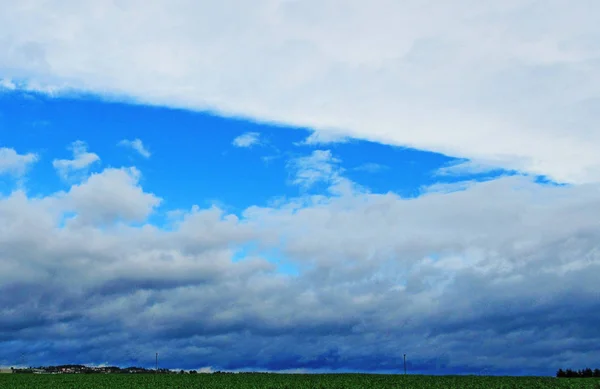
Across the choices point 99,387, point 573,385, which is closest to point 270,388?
point 99,387

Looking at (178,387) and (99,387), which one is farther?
(178,387)

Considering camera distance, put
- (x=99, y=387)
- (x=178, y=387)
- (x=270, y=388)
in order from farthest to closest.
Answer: (x=178, y=387)
(x=99, y=387)
(x=270, y=388)

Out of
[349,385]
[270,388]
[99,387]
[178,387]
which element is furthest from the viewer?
[178,387]

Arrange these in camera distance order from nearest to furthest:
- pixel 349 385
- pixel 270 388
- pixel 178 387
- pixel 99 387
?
1. pixel 270 388
2. pixel 349 385
3. pixel 99 387
4. pixel 178 387

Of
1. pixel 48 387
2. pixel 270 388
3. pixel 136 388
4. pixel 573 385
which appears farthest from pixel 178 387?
pixel 573 385

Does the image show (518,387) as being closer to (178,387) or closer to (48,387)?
(178,387)

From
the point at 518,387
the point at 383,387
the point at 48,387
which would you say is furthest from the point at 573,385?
the point at 48,387

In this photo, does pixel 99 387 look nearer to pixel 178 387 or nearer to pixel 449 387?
pixel 178 387

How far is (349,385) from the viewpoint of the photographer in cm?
10238

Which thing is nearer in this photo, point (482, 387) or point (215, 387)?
point (482, 387)

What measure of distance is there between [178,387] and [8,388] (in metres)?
33.7

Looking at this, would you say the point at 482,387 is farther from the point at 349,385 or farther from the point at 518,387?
the point at 349,385

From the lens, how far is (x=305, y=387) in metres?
96.2

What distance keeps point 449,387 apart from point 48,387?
74.4m
